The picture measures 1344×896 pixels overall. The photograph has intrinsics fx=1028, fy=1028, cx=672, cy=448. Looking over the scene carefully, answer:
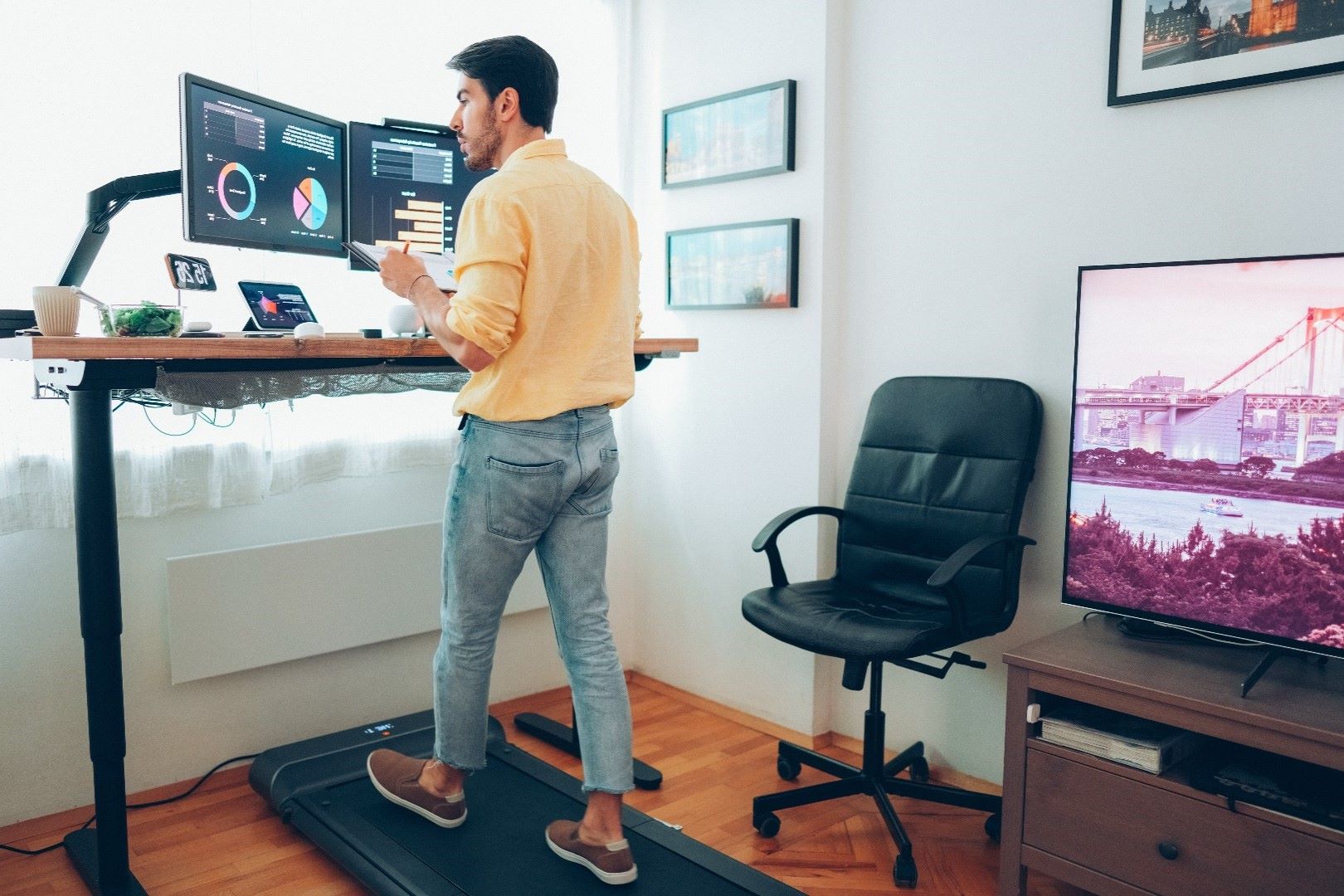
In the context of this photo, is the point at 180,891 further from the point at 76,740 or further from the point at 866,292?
the point at 866,292

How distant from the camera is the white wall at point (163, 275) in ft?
7.50

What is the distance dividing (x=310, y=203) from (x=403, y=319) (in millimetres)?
387

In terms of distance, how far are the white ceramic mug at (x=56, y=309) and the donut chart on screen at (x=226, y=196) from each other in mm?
460

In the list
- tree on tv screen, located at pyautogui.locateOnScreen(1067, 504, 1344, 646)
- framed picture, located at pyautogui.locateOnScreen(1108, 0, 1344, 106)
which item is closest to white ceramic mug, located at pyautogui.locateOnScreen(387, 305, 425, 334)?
tree on tv screen, located at pyautogui.locateOnScreen(1067, 504, 1344, 646)

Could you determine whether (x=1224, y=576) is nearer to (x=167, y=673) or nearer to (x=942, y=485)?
(x=942, y=485)

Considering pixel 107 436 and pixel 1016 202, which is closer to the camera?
pixel 107 436

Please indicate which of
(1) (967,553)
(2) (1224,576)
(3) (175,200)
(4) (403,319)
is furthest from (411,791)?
(2) (1224,576)

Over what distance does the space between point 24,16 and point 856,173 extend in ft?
6.59

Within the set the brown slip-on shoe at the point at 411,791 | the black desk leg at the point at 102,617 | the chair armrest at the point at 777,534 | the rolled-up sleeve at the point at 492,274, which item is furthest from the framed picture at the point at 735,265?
the black desk leg at the point at 102,617

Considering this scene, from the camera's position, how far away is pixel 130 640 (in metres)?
2.49

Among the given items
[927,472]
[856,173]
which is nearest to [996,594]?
[927,472]

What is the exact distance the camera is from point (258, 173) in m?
2.29

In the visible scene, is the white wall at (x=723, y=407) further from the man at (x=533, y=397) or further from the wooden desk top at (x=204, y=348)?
the wooden desk top at (x=204, y=348)

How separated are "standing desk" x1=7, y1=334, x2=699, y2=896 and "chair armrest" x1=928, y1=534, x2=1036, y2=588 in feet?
3.72
